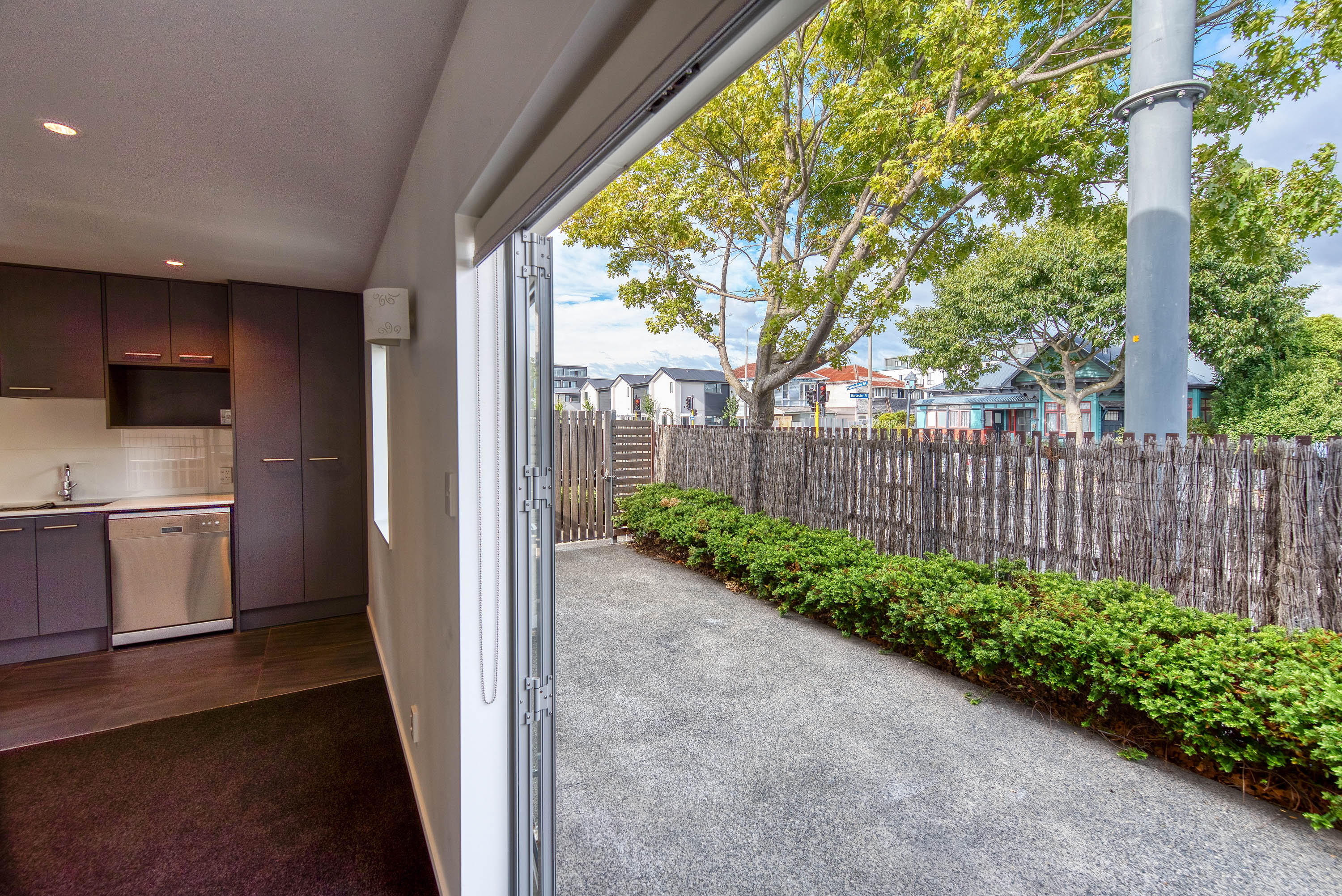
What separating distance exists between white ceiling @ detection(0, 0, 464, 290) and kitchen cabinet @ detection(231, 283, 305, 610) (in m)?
0.73

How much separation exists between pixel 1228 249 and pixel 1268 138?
0.41 m

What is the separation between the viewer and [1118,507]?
2689 mm

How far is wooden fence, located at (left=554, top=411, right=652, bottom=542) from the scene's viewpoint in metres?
5.94

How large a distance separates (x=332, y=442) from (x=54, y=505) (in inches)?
58.4

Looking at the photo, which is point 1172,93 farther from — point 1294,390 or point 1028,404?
point 1028,404

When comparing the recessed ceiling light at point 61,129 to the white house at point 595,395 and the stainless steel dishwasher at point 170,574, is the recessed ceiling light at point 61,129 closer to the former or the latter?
the stainless steel dishwasher at point 170,574

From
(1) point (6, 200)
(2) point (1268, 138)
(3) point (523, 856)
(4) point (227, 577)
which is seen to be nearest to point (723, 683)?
(3) point (523, 856)

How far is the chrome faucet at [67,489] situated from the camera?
350cm

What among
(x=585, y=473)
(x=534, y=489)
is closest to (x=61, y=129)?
(x=534, y=489)

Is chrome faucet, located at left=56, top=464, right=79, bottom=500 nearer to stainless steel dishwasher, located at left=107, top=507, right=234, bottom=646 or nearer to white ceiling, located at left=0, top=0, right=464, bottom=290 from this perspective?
stainless steel dishwasher, located at left=107, top=507, right=234, bottom=646

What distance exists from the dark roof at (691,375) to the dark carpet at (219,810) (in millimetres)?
20748

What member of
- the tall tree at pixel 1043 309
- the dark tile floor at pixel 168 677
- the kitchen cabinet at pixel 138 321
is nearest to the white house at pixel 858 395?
the tall tree at pixel 1043 309

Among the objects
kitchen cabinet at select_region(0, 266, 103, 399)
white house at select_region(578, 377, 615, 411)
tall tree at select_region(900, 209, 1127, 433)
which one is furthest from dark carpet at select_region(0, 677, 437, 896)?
white house at select_region(578, 377, 615, 411)

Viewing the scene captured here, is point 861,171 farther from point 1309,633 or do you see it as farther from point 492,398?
point 492,398
